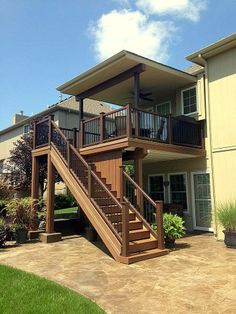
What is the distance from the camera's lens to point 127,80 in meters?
13.1

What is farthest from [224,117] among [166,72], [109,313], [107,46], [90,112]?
[90,112]

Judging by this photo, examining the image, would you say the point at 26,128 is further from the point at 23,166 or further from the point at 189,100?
the point at 189,100

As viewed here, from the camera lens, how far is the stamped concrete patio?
5.27 m

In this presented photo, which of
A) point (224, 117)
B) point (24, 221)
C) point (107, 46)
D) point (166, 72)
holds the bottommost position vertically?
point (24, 221)

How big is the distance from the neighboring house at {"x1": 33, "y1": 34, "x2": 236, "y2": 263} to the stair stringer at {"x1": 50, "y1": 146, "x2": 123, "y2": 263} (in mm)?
31

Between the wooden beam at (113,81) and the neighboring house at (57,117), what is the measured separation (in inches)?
277

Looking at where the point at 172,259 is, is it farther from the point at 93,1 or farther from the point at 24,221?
the point at 93,1

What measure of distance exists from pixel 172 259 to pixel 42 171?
1304cm

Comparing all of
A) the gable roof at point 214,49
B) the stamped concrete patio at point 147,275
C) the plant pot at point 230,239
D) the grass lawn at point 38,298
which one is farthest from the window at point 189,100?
the grass lawn at point 38,298

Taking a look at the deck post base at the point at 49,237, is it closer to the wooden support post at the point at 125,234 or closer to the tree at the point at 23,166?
the wooden support post at the point at 125,234

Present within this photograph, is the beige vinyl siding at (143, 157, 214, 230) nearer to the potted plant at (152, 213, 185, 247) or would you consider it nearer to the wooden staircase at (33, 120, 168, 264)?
the potted plant at (152, 213, 185, 247)

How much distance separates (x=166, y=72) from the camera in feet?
40.0

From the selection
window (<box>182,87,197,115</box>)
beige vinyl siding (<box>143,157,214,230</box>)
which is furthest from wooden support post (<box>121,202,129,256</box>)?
window (<box>182,87,197,115</box>)

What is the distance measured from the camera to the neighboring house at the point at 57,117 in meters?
24.7
